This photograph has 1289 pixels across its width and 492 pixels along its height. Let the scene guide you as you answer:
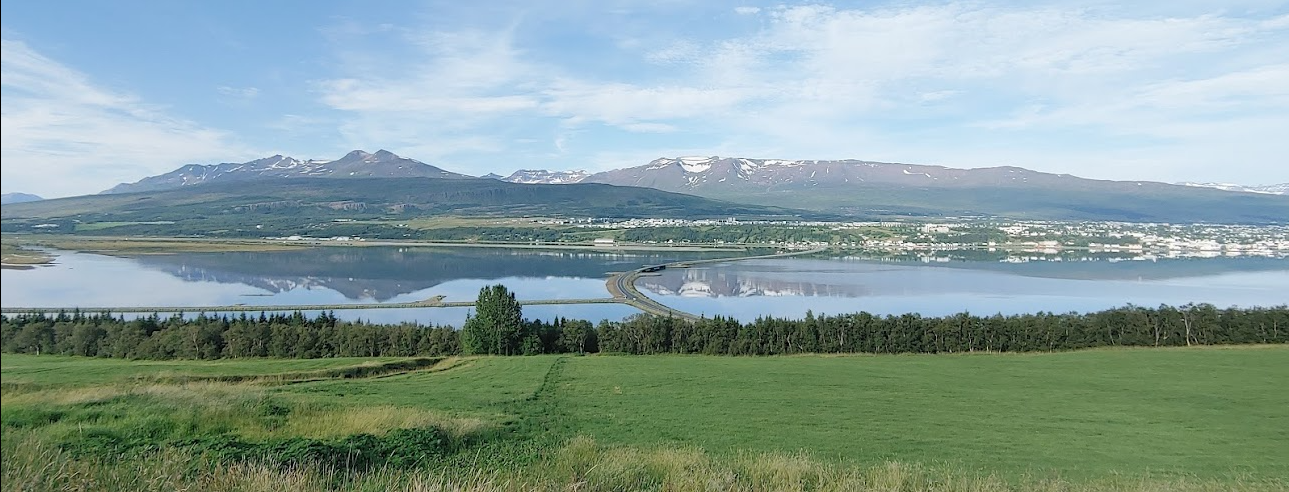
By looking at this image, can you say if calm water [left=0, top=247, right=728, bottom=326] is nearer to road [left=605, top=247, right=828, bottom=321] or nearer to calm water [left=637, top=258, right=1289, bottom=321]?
road [left=605, top=247, right=828, bottom=321]

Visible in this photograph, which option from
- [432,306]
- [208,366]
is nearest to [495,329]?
[208,366]

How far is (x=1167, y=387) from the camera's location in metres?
19.7

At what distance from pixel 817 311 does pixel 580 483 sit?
3636cm

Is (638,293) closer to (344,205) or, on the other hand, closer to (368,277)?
(368,277)

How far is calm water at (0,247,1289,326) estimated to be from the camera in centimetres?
4003

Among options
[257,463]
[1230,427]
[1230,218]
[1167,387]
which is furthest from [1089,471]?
[1230,218]

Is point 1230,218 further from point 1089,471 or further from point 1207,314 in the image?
point 1089,471

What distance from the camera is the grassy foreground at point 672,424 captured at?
14.1 ft

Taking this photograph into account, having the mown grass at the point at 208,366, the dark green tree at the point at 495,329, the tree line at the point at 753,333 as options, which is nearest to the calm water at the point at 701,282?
the tree line at the point at 753,333

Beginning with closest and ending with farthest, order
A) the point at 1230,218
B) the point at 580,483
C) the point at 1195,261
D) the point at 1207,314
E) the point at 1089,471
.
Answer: the point at 580,483
the point at 1089,471
the point at 1207,314
the point at 1195,261
the point at 1230,218

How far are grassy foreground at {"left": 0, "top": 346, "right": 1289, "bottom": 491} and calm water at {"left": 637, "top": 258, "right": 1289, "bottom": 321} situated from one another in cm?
1537

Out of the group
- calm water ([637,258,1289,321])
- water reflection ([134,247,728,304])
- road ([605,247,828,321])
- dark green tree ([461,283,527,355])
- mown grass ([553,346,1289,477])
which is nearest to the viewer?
mown grass ([553,346,1289,477])

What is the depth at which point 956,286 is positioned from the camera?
50906 millimetres

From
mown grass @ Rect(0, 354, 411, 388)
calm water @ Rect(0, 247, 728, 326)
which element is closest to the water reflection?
calm water @ Rect(0, 247, 728, 326)
